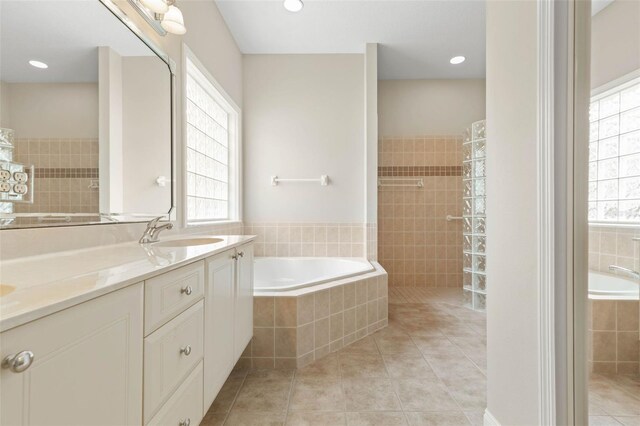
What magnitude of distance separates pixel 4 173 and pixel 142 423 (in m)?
0.78

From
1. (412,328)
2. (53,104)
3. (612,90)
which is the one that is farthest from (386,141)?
(53,104)

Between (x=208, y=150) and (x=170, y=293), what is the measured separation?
202 cm

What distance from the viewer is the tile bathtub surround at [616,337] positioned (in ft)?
2.32

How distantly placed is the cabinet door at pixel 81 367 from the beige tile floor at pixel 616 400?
1.13m

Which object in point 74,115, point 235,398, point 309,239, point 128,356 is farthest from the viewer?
point 309,239

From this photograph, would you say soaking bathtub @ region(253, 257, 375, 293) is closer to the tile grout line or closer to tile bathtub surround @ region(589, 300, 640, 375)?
the tile grout line

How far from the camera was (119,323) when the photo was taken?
634mm

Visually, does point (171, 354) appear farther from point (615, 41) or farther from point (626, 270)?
point (615, 41)

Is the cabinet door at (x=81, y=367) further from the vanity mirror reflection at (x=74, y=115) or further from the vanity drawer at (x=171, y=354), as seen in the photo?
the vanity mirror reflection at (x=74, y=115)

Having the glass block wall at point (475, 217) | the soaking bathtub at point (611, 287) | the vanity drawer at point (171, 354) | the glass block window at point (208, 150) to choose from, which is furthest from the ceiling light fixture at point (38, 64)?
the glass block wall at point (475, 217)

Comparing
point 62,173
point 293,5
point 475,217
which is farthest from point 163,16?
point 475,217

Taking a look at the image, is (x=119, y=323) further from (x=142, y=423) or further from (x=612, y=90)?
(x=612, y=90)

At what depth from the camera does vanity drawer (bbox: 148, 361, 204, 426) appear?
83cm

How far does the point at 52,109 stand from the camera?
0.96m
